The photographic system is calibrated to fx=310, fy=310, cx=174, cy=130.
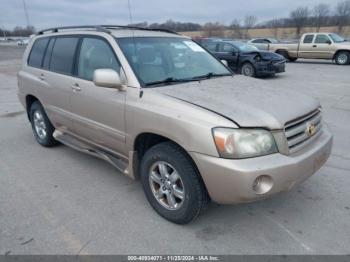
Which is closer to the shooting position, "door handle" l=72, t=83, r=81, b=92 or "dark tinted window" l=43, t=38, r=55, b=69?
"door handle" l=72, t=83, r=81, b=92

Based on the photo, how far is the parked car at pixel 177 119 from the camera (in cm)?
249

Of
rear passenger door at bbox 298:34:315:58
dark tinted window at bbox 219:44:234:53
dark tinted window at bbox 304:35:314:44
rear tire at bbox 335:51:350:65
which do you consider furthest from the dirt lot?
dark tinted window at bbox 304:35:314:44

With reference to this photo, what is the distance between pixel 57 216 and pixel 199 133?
5.73 ft

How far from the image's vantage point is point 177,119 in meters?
2.66

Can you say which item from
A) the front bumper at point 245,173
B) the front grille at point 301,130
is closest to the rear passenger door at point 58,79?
the front bumper at point 245,173

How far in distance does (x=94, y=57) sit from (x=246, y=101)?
75.9 inches

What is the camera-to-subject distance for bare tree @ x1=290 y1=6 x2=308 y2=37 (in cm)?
6119

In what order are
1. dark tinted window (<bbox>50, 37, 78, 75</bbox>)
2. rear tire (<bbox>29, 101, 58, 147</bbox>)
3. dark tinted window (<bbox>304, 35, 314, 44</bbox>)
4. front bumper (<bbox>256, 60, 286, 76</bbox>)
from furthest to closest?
dark tinted window (<bbox>304, 35, 314, 44</bbox>)
front bumper (<bbox>256, 60, 286, 76</bbox>)
rear tire (<bbox>29, 101, 58, 147</bbox>)
dark tinted window (<bbox>50, 37, 78, 75</bbox>)

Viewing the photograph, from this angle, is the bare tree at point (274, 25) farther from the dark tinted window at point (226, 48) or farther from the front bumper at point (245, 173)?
the front bumper at point (245, 173)

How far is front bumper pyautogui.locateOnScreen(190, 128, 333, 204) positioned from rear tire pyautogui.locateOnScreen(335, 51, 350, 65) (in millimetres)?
17937

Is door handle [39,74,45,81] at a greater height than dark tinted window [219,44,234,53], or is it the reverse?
door handle [39,74,45,81]

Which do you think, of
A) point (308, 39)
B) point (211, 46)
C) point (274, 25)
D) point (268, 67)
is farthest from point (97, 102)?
point (274, 25)

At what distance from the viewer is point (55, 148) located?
199 inches

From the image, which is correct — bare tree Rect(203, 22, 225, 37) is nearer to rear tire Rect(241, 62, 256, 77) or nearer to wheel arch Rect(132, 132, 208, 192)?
rear tire Rect(241, 62, 256, 77)
